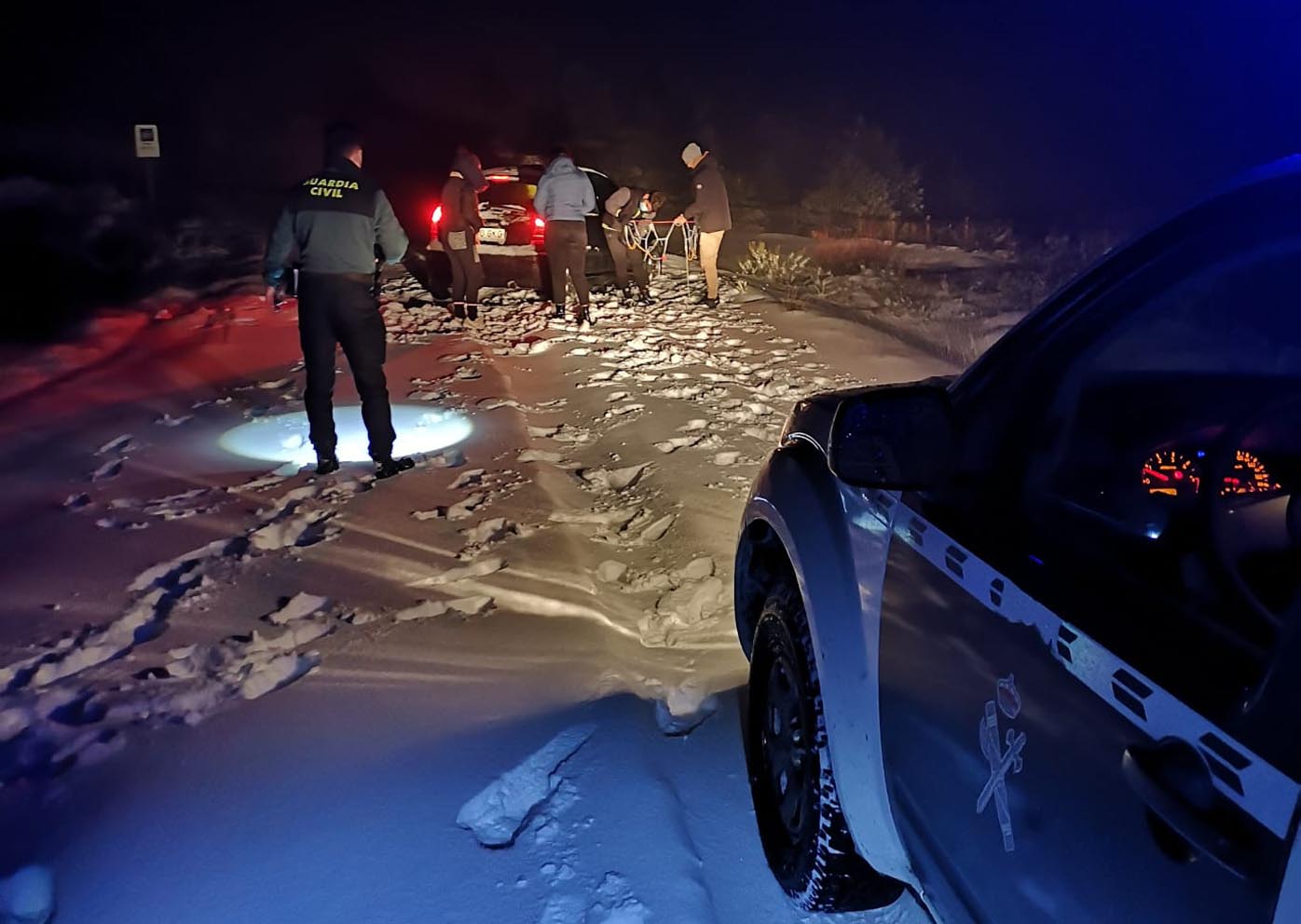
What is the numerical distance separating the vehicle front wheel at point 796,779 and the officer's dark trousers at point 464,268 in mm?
8273

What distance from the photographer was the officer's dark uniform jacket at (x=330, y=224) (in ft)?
17.7

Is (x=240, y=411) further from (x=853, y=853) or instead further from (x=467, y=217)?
(x=853, y=853)

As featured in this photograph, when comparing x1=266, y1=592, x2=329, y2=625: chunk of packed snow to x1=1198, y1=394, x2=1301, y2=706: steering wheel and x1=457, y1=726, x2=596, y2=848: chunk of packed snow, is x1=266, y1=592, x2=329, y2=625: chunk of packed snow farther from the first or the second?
x1=1198, y1=394, x2=1301, y2=706: steering wheel

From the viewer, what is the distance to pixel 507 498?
5434 millimetres

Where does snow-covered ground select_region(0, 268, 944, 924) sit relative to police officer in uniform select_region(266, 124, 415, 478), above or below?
below

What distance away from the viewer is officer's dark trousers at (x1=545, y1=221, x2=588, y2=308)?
10.1 m

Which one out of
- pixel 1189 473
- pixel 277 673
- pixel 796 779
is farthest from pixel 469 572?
pixel 1189 473

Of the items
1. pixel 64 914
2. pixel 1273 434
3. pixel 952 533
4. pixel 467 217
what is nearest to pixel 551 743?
pixel 64 914

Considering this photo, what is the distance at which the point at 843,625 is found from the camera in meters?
2.20

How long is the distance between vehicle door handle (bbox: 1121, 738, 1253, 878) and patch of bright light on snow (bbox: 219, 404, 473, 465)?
18.2 ft

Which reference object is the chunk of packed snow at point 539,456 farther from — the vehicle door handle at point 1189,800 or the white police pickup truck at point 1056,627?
the vehicle door handle at point 1189,800

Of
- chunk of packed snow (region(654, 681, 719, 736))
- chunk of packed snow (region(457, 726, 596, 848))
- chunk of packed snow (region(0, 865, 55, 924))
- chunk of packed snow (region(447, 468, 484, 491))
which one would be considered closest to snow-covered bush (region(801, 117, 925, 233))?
chunk of packed snow (region(447, 468, 484, 491))

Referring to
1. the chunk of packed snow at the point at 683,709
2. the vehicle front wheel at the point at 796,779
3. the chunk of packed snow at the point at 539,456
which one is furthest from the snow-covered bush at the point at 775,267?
the vehicle front wheel at the point at 796,779

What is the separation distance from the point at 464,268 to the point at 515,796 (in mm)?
8373
